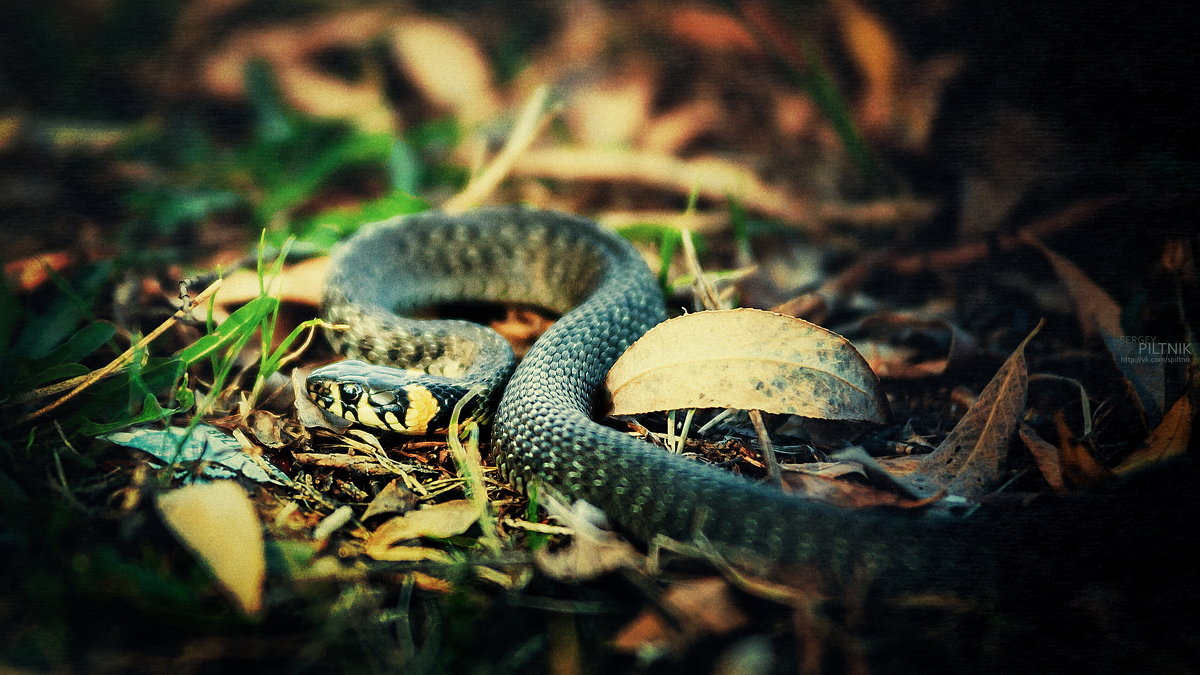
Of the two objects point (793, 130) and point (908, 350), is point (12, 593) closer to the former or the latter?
point (908, 350)

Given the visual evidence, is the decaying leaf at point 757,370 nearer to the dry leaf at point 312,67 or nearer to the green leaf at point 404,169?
the green leaf at point 404,169

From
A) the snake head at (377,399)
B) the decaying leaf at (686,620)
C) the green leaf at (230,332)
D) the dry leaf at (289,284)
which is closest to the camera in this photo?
the decaying leaf at (686,620)

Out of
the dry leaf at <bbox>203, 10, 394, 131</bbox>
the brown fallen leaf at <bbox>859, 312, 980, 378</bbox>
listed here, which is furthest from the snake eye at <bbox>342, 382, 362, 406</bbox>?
the dry leaf at <bbox>203, 10, 394, 131</bbox>

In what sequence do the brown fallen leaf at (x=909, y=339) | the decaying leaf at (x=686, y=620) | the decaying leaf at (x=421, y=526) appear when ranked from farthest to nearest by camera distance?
the brown fallen leaf at (x=909, y=339) < the decaying leaf at (x=421, y=526) < the decaying leaf at (x=686, y=620)

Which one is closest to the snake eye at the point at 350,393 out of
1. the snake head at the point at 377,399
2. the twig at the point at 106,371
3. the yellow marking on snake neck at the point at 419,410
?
the snake head at the point at 377,399

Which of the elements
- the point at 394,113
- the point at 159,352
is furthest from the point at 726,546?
the point at 394,113

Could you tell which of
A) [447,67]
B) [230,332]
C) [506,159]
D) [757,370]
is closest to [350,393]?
[230,332]
